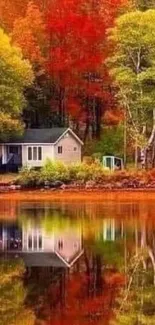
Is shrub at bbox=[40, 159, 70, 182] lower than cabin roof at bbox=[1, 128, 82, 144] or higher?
lower

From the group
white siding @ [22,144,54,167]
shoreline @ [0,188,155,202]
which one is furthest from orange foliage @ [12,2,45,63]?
shoreline @ [0,188,155,202]

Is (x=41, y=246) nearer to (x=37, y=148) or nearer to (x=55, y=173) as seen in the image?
(x=55, y=173)

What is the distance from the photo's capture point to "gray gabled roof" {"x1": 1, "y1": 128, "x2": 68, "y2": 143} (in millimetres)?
67250

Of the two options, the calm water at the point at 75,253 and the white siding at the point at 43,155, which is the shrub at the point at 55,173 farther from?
the calm water at the point at 75,253

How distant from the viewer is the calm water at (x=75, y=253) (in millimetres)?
16766

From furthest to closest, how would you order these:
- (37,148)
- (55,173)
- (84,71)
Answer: (84,71)
(37,148)
(55,173)

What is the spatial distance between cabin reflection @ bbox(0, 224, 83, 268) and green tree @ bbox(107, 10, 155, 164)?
3516 cm

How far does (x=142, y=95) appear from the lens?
6500cm

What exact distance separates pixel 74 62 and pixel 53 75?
2264 mm

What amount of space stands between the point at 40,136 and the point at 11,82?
204 inches

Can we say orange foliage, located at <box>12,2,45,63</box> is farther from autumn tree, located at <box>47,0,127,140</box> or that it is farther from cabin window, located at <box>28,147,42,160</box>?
cabin window, located at <box>28,147,42,160</box>

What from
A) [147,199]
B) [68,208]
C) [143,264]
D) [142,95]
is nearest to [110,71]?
[142,95]

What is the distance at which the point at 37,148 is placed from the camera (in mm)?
67375

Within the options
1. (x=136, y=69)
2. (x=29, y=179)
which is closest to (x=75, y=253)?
(x=29, y=179)
